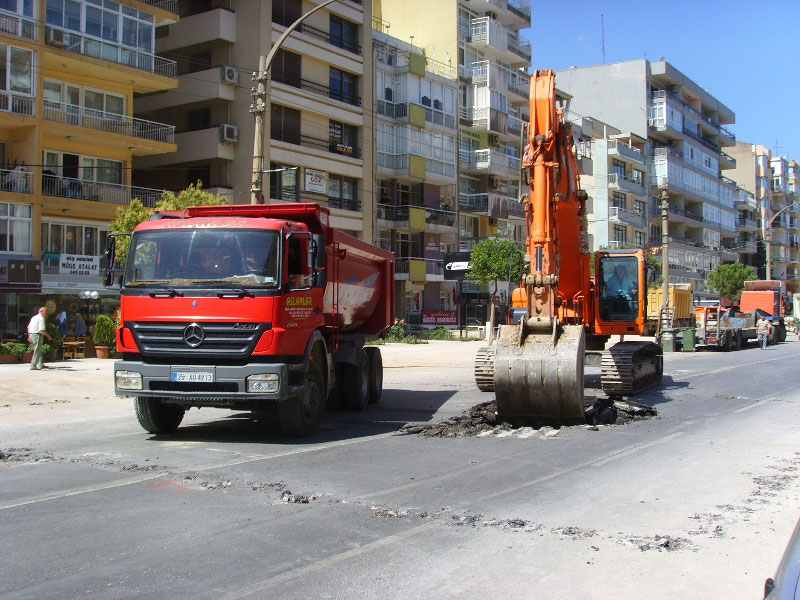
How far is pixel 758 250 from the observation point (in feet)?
355

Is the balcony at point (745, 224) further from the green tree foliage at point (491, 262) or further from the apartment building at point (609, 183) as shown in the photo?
the green tree foliage at point (491, 262)

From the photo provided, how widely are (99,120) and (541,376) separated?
28013mm

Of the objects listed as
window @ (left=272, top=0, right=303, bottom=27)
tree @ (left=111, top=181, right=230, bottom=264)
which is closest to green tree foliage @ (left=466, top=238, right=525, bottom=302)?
window @ (left=272, top=0, right=303, bottom=27)

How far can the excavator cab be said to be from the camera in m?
17.6

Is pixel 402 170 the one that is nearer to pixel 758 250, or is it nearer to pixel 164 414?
pixel 164 414

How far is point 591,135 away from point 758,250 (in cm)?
5005

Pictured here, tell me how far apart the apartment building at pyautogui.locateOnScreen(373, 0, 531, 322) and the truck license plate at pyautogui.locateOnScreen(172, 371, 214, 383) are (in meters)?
45.2

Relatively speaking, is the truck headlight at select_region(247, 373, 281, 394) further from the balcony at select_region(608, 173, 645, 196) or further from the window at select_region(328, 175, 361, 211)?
the balcony at select_region(608, 173, 645, 196)

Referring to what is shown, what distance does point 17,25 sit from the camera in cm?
3030

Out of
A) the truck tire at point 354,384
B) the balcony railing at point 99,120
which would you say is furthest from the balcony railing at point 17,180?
the truck tire at point 354,384

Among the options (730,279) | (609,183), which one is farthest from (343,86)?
(730,279)

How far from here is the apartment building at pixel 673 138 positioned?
7800cm

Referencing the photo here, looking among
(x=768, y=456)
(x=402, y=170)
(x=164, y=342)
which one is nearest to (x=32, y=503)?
(x=164, y=342)

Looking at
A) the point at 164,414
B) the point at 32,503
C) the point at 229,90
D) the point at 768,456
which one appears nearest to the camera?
the point at 32,503
